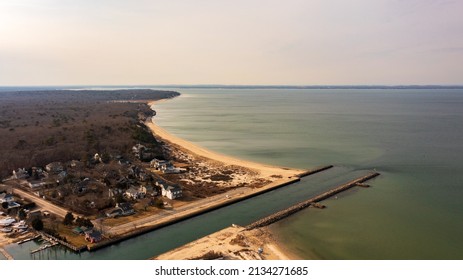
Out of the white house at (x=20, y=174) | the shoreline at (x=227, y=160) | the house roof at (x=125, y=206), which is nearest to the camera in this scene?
the house roof at (x=125, y=206)

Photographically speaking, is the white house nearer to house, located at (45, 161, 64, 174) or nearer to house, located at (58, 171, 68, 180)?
house, located at (45, 161, 64, 174)

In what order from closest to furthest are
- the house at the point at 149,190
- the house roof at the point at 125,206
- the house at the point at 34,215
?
1. the house at the point at 34,215
2. the house roof at the point at 125,206
3. the house at the point at 149,190

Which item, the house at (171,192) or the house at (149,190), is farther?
the house at (149,190)

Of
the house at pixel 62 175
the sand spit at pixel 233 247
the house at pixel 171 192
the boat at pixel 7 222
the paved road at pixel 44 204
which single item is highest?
the house at pixel 62 175

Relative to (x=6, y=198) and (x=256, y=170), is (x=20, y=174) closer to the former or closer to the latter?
(x=6, y=198)

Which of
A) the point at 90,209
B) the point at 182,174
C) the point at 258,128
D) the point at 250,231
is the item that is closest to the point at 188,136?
the point at 258,128

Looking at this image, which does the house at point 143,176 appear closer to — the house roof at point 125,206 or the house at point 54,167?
the house roof at point 125,206

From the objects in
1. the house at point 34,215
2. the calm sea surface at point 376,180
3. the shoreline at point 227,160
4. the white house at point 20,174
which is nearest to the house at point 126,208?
the house at point 34,215
